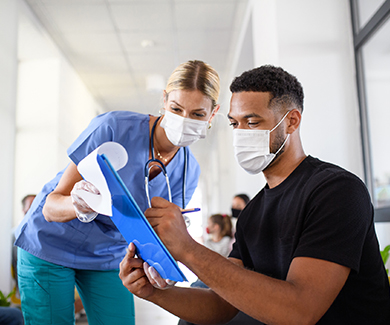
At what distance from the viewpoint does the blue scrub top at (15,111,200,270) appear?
49.1 inches

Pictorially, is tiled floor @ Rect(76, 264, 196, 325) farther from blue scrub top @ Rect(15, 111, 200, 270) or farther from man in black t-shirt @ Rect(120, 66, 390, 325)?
man in black t-shirt @ Rect(120, 66, 390, 325)

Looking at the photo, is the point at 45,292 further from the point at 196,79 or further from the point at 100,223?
the point at 196,79

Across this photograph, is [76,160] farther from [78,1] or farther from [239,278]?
[78,1]

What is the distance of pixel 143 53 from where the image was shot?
472 cm

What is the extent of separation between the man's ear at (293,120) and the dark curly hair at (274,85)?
29 millimetres

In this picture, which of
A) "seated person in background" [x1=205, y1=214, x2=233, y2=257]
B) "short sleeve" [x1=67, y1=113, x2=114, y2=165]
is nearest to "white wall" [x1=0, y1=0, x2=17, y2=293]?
"seated person in background" [x1=205, y1=214, x2=233, y2=257]

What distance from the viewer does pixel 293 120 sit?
1110 millimetres

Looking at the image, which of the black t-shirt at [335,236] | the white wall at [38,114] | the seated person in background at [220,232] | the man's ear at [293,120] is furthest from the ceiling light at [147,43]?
the black t-shirt at [335,236]

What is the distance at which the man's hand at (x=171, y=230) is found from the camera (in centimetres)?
70

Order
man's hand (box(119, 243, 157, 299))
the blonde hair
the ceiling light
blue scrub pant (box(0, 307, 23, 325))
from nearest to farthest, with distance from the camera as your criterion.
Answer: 1. man's hand (box(119, 243, 157, 299))
2. the blonde hair
3. blue scrub pant (box(0, 307, 23, 325))
4. the ceiling light

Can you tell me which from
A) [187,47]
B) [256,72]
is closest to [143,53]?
[187,47]

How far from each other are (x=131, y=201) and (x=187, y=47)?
14.0 feet

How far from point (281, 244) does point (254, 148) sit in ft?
0.95

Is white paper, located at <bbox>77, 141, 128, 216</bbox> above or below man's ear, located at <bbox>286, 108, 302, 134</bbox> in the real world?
below
